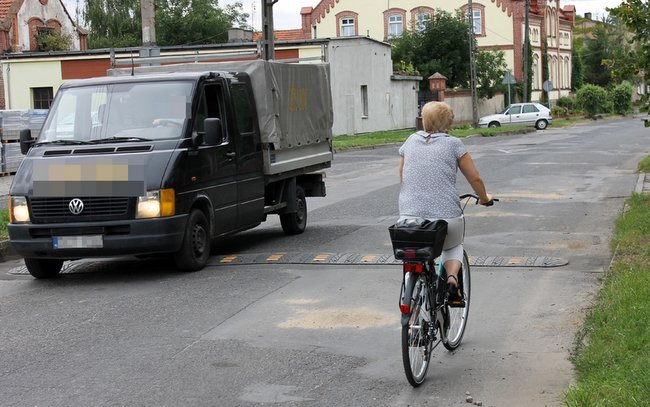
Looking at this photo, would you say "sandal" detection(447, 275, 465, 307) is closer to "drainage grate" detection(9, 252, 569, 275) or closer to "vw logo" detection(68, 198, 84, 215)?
"drainage grate" detection(9, 252, 569, 275)

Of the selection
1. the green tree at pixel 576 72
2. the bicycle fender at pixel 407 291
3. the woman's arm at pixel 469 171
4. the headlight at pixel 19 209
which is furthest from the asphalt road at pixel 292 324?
the green tree at pixel 576 72

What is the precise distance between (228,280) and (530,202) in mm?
8074

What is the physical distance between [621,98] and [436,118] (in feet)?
248

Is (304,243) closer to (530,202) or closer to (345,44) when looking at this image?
(530,202)

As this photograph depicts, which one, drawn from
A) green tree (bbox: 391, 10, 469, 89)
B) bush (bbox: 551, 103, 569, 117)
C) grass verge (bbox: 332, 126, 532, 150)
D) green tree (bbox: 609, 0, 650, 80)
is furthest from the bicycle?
bush (bbox: 551, 103, 569, 117)

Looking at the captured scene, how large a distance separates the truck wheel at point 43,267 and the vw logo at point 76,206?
93 cm

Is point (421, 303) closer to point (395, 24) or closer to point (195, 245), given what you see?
point (195, 245)

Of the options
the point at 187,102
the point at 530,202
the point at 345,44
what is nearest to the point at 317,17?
the point at 345,44

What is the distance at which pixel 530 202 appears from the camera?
1705 centimetres

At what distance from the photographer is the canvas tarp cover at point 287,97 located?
42.1 ft

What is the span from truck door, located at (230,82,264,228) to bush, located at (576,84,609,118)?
218 feet

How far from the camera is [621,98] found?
78.6 m

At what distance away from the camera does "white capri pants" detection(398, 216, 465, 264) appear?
6.78 meters

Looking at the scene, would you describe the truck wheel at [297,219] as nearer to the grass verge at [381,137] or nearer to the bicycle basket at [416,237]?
the bicycle basket at [416,237]
